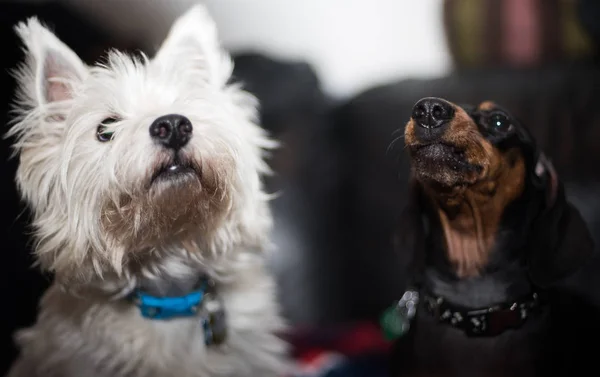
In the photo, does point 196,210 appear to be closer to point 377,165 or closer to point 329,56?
point 377,165

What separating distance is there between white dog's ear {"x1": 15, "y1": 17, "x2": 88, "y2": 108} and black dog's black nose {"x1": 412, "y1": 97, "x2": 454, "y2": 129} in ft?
1.41

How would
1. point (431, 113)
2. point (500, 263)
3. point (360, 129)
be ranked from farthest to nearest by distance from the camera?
point (360, 129) → point (500, 263) → point (431, 113)

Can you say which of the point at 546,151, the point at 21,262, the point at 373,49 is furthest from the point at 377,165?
the point at 21,262

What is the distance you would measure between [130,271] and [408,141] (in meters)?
0.44

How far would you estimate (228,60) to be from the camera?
95cm

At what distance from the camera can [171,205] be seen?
0.79 m

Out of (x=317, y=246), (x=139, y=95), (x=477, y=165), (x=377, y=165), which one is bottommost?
(x=317, y=246)

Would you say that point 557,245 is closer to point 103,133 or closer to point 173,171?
point 173,171

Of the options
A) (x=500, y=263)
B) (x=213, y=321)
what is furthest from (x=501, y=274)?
(x=213, y=321)

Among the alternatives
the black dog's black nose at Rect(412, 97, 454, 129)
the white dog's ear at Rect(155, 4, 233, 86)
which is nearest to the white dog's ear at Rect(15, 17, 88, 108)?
the white dog's ear at Rect(155, 4, 233, 86)

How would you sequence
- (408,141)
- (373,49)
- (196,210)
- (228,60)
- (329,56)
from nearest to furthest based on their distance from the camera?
(408,141)
(196,210)
(228,60)
(373,49)
(329,56)

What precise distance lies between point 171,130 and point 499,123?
1.37ft

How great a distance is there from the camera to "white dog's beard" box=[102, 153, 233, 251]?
767mm

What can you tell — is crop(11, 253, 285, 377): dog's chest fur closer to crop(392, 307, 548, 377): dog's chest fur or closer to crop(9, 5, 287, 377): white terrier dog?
crop(9, 5, 287, 377): white terrier dog
